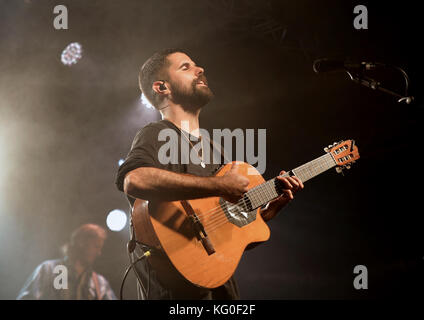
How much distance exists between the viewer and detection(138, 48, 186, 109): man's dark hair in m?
2.63

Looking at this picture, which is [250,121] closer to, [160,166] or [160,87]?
[160,87]

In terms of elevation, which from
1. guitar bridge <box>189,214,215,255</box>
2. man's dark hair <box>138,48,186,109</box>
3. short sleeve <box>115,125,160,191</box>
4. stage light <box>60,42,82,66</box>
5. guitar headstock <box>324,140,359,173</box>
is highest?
stage light <box>60,42,82,66</box>

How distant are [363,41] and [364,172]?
1.84 m

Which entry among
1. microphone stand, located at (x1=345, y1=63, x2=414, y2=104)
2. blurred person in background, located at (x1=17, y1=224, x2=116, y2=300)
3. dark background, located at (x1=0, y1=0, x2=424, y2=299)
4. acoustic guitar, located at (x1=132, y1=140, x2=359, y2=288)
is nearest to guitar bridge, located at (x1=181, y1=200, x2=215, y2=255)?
acoustic guitar, located at (x1=132, y1=140, x2=359, y2=288)

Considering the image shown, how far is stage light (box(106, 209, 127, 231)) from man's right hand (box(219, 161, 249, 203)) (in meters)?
4.50

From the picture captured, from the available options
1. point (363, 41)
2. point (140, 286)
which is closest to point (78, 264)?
point (140, 286)

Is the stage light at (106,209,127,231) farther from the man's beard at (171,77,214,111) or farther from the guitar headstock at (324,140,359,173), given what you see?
the guitar headstock at (324,140,359,173)

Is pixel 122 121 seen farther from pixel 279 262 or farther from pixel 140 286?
pixel 140 286

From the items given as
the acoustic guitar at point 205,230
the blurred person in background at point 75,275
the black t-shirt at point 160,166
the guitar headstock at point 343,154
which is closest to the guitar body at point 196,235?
the acoustic guitar at point 205,230

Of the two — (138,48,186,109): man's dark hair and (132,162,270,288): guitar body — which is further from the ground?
(138,48,186,109): man's dark hair

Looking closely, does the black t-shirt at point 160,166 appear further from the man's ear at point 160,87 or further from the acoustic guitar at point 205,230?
the man's ear at point 160,87

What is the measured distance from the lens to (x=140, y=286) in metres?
2.03

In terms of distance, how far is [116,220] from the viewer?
241 inches
